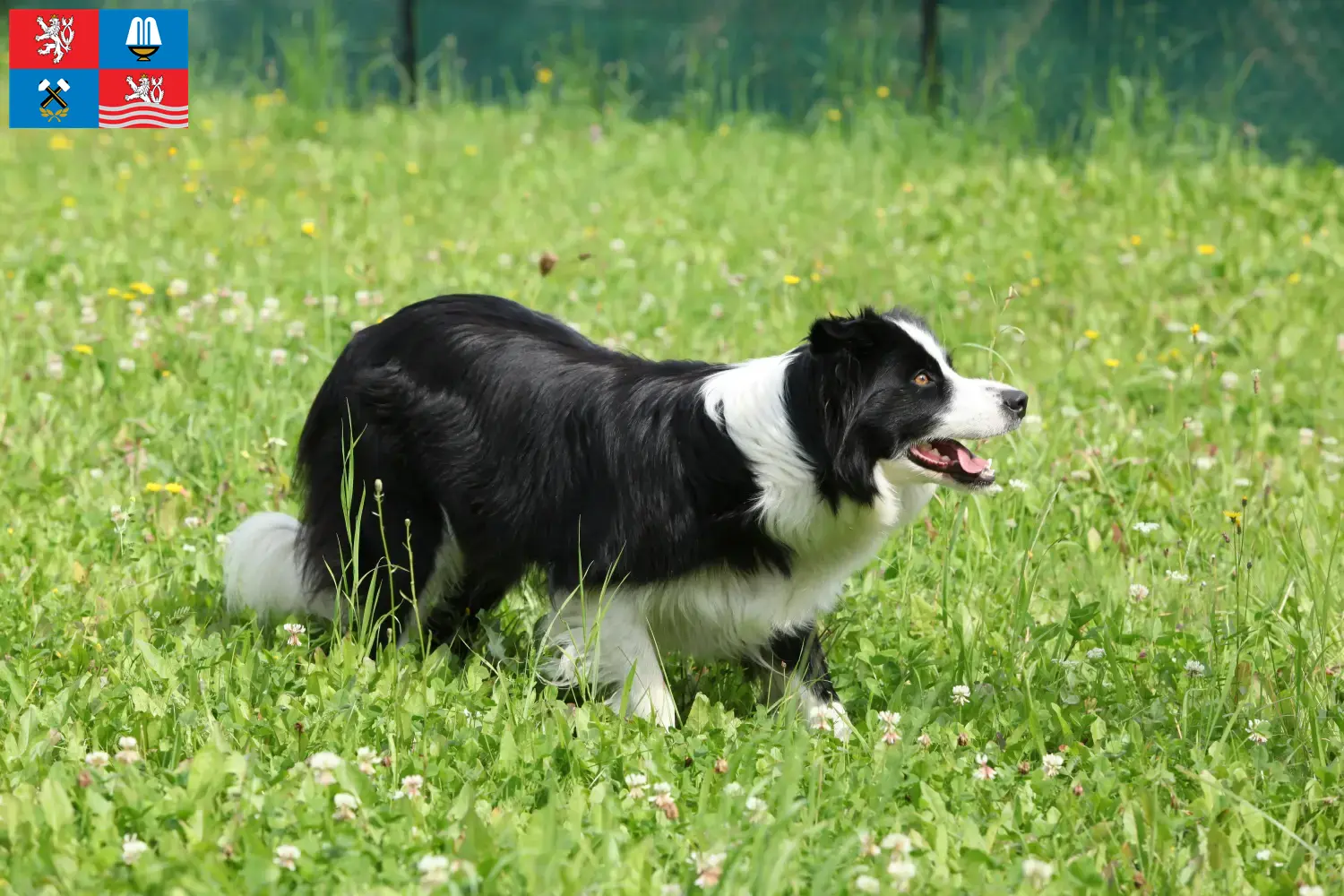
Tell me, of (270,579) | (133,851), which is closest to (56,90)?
(270,579)

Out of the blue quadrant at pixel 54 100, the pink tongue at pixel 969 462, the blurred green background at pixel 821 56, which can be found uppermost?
the blurred green background at pixel 821 56

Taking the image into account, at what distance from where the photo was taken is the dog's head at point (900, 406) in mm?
3150

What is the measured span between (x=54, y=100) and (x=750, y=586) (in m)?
7.39

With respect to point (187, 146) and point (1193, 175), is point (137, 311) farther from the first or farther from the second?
point (1193, 175)

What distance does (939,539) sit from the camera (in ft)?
14.1

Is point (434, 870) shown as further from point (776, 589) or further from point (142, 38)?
point (142, 38)

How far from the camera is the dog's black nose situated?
3164 mm

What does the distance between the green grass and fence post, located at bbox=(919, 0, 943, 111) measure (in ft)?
2.33

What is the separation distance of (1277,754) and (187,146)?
7872 mm

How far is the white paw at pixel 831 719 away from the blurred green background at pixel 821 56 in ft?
21.2

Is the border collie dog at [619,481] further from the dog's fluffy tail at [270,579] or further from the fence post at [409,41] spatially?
the fence post at [409,41]

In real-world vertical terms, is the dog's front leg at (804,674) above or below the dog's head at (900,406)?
below

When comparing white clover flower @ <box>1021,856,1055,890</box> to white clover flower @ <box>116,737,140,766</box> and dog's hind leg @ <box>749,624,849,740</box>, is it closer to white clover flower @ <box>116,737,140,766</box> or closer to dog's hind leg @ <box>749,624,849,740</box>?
dog's hind leg @ <box>749,624,849,740</box>

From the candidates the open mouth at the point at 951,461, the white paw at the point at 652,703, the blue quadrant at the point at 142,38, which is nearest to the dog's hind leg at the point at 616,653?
the white paw at the point at 652,703
